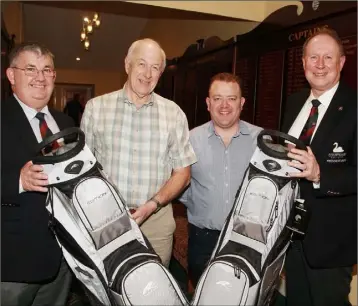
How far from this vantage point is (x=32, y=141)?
1.64 meters

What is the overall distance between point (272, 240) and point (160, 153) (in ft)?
2.32

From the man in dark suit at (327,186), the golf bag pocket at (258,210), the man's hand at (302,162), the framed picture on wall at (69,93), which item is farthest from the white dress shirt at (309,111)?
the framed picture on wall at (69,93)

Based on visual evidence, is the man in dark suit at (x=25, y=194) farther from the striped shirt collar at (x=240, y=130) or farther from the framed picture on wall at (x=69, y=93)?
the framed picture on wall at (x=69, y=93)

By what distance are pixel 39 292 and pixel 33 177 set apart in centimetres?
67

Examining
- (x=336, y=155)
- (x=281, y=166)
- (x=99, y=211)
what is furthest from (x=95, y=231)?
(x=336, y=155)

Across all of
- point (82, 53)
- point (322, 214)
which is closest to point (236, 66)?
point (322, 214)

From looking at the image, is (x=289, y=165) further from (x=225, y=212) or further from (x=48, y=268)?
(x=48, y=268)

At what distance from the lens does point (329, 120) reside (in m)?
1.70

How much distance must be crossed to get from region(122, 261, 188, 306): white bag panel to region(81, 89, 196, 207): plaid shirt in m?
0.61

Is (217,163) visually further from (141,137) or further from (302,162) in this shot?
(302,162)

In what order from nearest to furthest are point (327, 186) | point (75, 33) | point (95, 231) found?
point (95, 231)
point (327, 186)
point (75, 33)

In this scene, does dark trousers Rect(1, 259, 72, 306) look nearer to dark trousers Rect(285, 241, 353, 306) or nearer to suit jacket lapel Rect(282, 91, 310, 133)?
dark trousers Rect(285, 241, 353, 306)

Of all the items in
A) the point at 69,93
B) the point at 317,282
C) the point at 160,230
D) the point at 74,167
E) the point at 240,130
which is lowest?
the point at 317,282

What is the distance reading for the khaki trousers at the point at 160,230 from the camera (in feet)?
6.61
